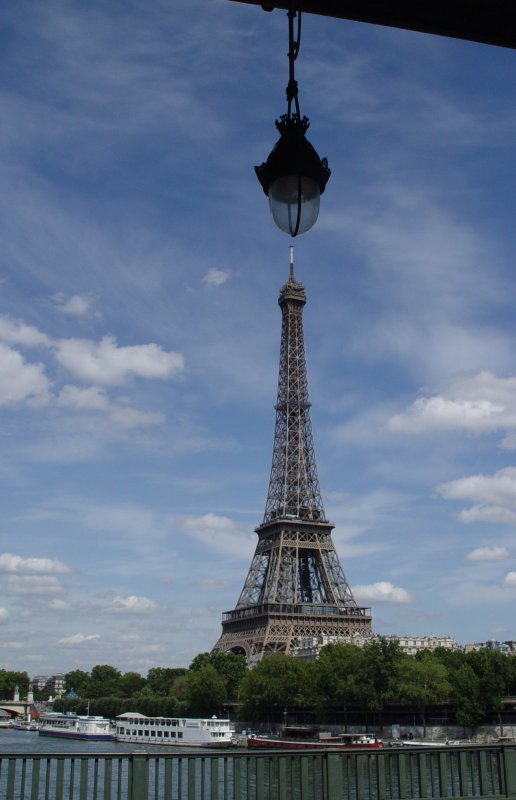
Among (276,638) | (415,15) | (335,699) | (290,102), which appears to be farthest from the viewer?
(276,638)

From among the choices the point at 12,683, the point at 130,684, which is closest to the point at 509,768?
the point at 130,684

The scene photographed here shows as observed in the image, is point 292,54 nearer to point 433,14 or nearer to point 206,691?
point 433,14

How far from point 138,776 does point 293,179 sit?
6794 mm

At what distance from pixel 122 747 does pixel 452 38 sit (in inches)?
3324

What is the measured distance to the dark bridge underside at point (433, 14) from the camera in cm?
566

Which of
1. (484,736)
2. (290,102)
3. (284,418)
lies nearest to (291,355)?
(284,418)

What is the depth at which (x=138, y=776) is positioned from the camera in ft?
30.7

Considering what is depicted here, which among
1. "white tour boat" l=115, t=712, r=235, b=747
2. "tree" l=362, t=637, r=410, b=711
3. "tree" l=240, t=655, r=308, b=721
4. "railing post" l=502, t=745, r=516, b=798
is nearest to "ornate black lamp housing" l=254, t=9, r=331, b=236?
"railing post" l=502, t=745, r=516, b=798

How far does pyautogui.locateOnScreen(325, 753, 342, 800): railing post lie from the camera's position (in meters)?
9.88

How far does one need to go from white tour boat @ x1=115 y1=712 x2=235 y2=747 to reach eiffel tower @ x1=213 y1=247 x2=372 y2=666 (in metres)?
14.3

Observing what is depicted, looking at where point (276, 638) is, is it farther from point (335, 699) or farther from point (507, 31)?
point (507, 31)

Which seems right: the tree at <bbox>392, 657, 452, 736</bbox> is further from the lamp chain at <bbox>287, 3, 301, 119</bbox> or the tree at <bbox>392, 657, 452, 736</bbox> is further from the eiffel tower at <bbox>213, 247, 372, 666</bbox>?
the lamp chain at <bbox>287, 3, 301, 119</bbox>

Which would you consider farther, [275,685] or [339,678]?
[275,685]

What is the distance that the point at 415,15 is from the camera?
5.75m
